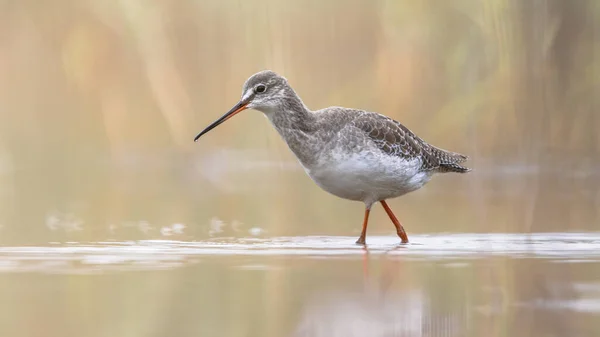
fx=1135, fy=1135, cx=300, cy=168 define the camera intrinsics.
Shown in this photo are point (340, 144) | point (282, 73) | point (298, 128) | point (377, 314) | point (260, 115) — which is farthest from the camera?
point (260, 115)

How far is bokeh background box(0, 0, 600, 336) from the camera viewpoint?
451 inches

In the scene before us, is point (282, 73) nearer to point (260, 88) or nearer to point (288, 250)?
point (260, 88)

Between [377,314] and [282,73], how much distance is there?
9.88 m

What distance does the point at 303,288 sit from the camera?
5996 millimetres

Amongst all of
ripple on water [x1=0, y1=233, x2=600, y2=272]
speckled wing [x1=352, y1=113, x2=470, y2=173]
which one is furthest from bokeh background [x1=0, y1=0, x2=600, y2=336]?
A: ripple on water [x1=0, y1=233, x2=600, y2=272]

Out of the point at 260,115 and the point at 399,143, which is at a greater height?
the point at 260,115

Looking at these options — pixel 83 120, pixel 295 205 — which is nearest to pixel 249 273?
pixel 295 205

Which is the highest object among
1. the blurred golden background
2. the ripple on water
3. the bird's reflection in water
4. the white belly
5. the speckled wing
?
the blurred golden background

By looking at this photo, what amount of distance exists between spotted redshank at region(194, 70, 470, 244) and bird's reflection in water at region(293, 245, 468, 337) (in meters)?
2.13

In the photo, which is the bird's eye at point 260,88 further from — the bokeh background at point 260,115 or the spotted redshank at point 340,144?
the bokeh background at point 260,115

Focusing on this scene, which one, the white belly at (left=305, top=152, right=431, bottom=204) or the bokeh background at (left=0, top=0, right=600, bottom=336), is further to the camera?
the bokeh background at (left=0, top=0, right=600, bottom=336)

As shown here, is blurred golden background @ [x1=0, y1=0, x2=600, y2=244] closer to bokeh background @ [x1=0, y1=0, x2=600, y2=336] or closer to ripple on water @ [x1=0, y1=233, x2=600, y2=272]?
bokeh background @ [x1=0, y1=0, x2=600, y2=336]

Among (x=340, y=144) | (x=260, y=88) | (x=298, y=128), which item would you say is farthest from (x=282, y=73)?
(x=340, y=144)

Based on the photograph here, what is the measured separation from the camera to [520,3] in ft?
48.0
